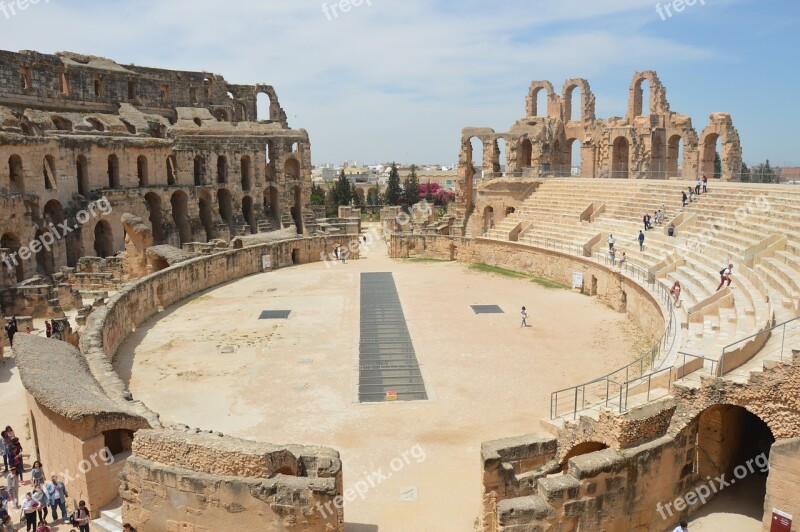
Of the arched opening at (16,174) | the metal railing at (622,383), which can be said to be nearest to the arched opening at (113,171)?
the arched opening at (16,174)

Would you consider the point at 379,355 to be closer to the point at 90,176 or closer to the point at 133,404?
the point at 133,404

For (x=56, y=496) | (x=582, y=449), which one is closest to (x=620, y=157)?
(x=582, y=449)

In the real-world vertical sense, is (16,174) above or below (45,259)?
above

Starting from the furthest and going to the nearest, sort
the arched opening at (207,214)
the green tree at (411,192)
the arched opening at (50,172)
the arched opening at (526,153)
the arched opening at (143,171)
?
the green tree at (411,192) → the arched opening at (207,214) → the arched opening at (526,153) → the arched opening at (143,171) → the arched opening at (50,172)

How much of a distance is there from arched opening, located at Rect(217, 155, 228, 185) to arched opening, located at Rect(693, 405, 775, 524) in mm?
34005

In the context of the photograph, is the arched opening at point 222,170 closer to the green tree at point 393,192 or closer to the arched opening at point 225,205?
the arched opening at point 225,205

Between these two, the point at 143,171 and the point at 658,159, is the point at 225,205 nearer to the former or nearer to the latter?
the point at 143,171

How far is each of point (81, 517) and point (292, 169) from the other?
36.7 metres

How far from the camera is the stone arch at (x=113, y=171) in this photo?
3306 centimetres

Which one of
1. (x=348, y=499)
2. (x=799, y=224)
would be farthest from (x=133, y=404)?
(x=799, y=224)

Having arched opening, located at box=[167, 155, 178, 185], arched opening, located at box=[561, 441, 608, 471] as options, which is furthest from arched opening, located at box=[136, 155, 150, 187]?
arched opening, located at box=[561, 441, 608, 471]

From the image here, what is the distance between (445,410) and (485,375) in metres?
2.19

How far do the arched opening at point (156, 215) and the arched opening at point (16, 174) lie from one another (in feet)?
26.7

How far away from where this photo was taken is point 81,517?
8492 millimetres
